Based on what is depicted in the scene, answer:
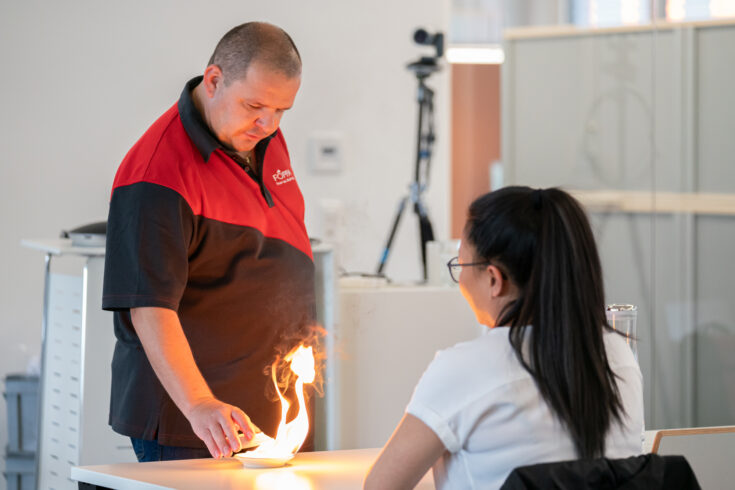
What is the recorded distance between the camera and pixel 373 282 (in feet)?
8.18

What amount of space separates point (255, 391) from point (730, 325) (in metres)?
1.95

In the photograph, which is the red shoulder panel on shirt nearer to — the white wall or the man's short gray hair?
the man's short gray hair

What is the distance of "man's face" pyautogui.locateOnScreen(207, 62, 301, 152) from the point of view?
4.89 feet

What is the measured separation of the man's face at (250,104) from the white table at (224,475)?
56 centimetres

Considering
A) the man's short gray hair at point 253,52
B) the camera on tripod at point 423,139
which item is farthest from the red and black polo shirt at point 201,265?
the camera on tripod at point 423,139

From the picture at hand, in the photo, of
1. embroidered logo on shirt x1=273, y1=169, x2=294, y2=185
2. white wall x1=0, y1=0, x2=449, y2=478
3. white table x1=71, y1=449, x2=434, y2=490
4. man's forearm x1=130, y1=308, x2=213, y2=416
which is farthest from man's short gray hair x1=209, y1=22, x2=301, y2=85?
white wall x1=0, y1=0, x2=449, y2=478

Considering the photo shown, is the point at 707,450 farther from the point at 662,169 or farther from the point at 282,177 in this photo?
the point at 662,169

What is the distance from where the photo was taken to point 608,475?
101 cm

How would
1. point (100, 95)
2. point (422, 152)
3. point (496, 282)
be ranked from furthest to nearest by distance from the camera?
point (422, 152) < point (100, 95) < point (496, 282)

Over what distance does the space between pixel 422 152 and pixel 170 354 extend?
1946 mm

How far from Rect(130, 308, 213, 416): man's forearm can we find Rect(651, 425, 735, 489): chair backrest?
2.37ft

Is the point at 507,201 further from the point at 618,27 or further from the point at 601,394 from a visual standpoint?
the point at 618,27

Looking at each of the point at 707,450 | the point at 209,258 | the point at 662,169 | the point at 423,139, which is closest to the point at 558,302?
the point at 707,450

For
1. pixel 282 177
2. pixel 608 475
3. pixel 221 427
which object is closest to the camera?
pixel 608 475
